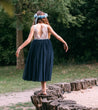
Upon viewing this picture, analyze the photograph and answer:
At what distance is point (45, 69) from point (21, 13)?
33.0 ft

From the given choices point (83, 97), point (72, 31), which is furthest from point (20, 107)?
point (72, 31)

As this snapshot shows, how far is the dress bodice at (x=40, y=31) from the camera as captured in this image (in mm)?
4594

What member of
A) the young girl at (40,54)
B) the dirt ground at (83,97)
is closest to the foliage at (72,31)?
the dirt ground at (83,97)

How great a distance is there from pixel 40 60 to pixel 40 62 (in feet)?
0.11

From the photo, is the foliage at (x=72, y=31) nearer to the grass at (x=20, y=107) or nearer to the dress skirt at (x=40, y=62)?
the grass at (x=20, y=107)

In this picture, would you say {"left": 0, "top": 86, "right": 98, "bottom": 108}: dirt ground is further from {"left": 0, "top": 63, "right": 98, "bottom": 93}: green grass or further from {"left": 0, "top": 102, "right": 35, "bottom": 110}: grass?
{"left": 0, "top": 63, "right": 98, "bottom": 93}: green grass

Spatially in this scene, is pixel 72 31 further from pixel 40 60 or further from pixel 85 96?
pixel 40 60

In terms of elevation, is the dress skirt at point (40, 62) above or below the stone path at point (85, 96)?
above

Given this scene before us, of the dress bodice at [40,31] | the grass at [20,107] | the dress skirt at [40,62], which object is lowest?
the grass at [20,107]

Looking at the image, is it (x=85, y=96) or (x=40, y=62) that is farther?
(x=85, y=96)

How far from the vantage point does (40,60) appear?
449cm

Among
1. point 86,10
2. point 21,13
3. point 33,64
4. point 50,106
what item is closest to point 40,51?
point 33,64

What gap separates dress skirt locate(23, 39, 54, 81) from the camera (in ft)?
14.7

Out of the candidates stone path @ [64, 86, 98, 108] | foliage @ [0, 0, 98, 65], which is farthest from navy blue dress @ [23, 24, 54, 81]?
foliage @ [0, 0, 98, 65]
